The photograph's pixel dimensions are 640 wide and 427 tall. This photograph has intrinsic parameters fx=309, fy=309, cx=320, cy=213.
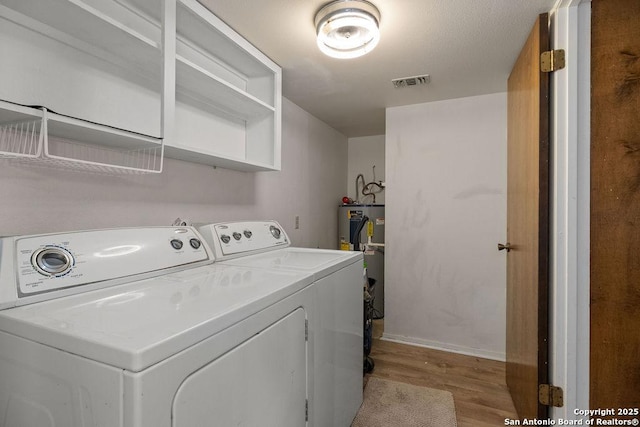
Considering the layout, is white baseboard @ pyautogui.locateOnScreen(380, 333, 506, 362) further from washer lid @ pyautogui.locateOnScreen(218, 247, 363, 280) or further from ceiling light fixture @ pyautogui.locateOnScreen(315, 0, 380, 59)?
ceiling light fixture @ pyautogui.locateOnScreen(315, 0, 380, 59)

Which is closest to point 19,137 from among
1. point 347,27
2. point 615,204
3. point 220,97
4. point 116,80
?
point 116,80

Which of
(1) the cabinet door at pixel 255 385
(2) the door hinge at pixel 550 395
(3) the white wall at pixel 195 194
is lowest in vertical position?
(2) the door hinge at pixel 550 395

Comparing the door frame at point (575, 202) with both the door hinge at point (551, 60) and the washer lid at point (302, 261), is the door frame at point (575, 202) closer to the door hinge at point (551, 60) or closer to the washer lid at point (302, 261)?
the door hinge at point (551, 60)

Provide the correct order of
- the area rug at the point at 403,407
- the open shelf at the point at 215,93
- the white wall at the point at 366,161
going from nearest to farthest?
the open shelf at the point at 215,93
the area rug at the point at 403,407
the white wall at the point at 366,161

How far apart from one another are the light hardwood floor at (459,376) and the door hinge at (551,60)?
1.89m

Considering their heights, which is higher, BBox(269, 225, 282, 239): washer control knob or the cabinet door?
BBox(269, 225, 282, 239): washer control knob

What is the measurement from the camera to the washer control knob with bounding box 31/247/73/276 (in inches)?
35.0

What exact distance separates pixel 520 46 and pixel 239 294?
6.65ft

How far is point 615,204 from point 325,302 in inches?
52.3

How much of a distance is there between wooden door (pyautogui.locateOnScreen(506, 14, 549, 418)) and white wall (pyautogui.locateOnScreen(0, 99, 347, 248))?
166cm

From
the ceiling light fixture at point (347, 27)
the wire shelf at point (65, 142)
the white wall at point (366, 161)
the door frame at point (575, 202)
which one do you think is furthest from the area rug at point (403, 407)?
the white wall at point (366, 161)

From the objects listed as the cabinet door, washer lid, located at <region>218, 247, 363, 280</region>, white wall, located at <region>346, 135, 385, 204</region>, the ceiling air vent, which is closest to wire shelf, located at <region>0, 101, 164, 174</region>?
washer lid, located at <region>218, 247, 363, 280</region>

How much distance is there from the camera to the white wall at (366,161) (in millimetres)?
3873

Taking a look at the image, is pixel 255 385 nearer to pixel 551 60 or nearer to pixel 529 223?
pixel 529 223
